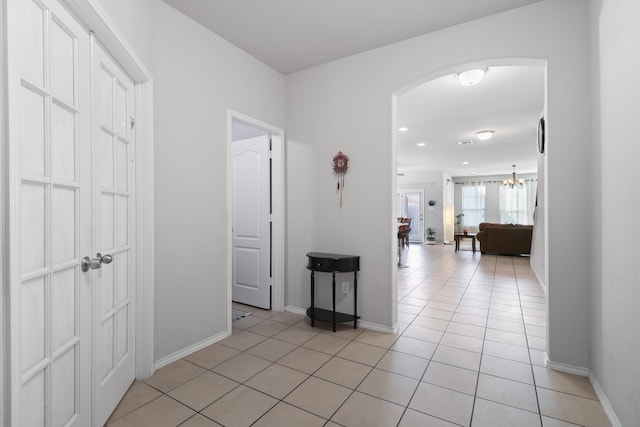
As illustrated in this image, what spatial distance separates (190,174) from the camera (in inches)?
100

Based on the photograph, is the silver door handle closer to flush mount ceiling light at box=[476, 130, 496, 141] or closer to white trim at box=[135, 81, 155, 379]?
white trim at box=[135, 81, 155, 379]

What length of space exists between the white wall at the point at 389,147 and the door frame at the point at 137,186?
168 centimetres

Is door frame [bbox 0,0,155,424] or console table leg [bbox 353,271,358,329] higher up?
door frame [bbox 0,0,155,424]

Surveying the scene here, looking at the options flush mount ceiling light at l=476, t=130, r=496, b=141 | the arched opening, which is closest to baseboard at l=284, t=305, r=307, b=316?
the arched opening

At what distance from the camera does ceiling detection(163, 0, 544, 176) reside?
241 cm

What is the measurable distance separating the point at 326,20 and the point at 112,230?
90.7 inches

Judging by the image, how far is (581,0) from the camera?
219 centimetres

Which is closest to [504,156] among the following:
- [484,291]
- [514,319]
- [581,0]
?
[484,291]

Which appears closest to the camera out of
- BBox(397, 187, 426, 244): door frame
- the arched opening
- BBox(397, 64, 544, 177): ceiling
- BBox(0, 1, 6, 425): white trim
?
BBox(0, 1, 6, 425): white trim

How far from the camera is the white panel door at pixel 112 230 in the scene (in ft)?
5.14

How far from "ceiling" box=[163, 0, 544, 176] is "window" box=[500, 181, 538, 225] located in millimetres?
7519

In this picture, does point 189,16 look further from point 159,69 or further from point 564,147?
point 564,147

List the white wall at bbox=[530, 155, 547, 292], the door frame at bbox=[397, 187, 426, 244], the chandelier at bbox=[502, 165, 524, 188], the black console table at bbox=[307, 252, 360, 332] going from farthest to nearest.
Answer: the door frame at bbox=[397, 187, 426, 244] < the chandelier at bbox=[502, 165, 524, 188] < the white wall at bbox=[530, 155, 547, 292] < the black console table at bbox=[307, 252, 360, 332]

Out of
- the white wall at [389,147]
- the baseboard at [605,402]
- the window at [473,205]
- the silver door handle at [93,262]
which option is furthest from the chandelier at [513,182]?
the silver door handle at [93,262]
